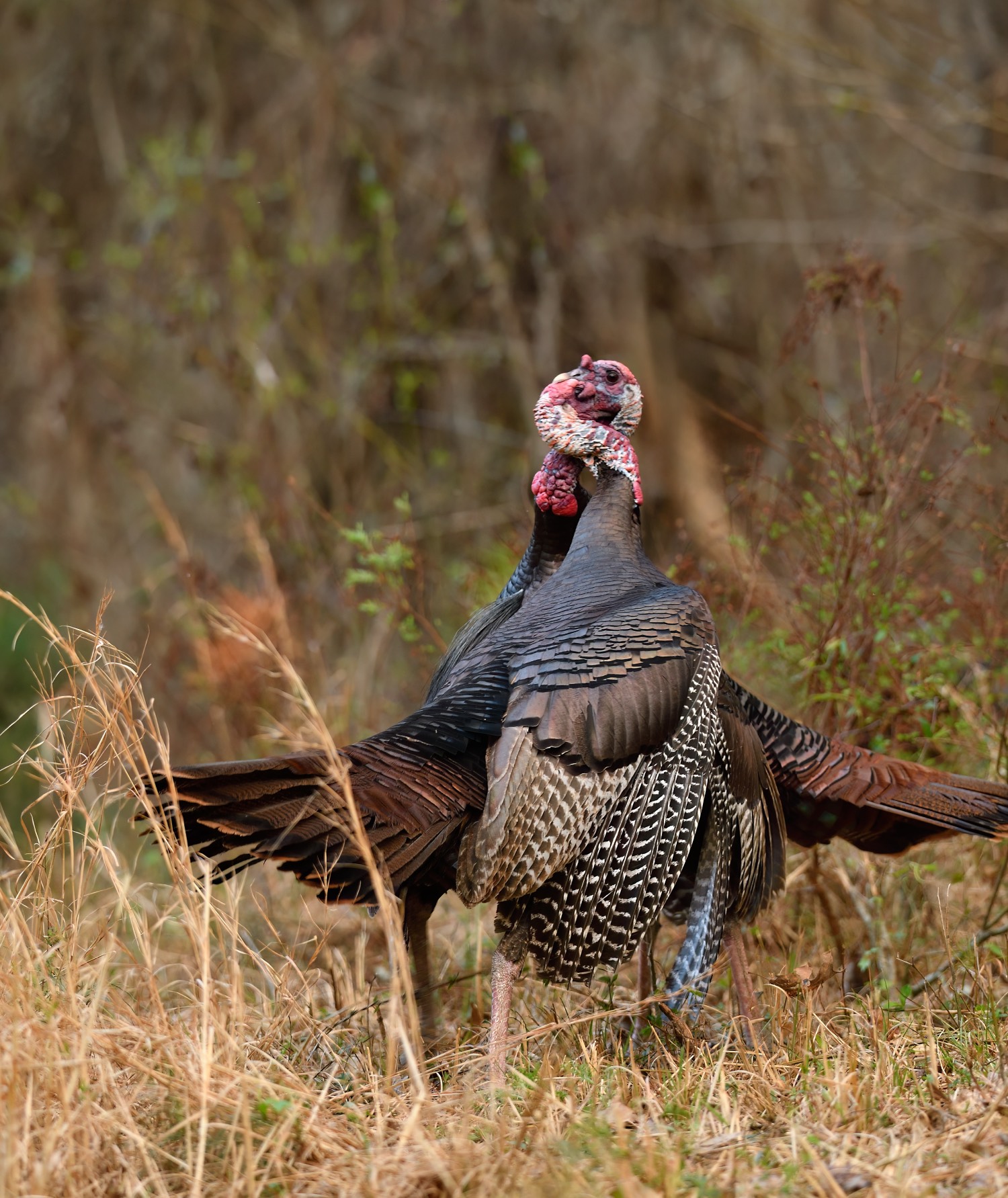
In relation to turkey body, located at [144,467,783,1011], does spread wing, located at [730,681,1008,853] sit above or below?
below

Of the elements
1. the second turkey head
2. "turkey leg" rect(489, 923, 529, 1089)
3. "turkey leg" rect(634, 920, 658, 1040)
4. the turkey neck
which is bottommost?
"turkey leg" rect(634, 920, 658, 1040)

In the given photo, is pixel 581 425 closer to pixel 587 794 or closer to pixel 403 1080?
pixel 587 794

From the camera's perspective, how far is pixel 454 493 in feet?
30.6

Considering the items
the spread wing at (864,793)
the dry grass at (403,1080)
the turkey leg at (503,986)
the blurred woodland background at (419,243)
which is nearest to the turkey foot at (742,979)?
the dry grass at (403,1080)

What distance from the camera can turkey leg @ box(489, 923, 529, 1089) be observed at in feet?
10.3

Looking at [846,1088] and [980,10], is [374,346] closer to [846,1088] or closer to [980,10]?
[980,10]

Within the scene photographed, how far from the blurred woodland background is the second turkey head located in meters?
3.96

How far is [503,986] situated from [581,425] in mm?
1654

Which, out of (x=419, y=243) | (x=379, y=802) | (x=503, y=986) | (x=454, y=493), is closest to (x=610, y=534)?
(x=379, y=802)

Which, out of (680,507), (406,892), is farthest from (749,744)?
(680,507)

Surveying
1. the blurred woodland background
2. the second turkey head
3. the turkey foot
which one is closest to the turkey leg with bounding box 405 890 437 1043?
the turkey foot

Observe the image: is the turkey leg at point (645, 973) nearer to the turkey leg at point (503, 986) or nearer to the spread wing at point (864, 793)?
the turkey leg at point (503, 986)

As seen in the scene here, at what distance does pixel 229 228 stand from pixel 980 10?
5066 mm

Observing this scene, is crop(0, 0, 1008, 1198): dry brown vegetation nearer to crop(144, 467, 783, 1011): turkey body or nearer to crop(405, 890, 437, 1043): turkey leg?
crop(405, 890, 437, 1043): turkey leg
